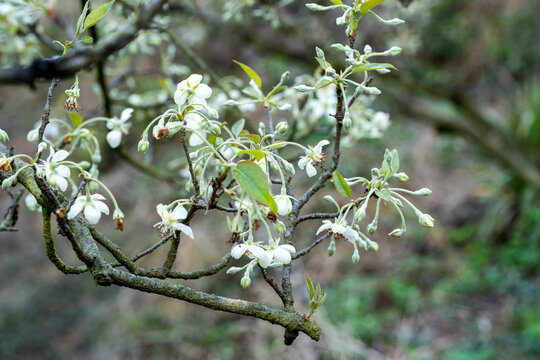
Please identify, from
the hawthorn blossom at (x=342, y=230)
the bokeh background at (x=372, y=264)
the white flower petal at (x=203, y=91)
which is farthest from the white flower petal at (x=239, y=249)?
the bokeh background at (x=372, y=264)

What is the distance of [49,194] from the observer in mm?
614

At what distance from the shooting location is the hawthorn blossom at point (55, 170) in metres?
0.63

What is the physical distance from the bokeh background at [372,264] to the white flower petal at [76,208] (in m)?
1.20

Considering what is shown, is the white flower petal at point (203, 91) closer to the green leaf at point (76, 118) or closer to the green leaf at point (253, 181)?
the green leaf at point (253, 181)

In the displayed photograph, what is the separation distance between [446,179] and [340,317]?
1.75 meters

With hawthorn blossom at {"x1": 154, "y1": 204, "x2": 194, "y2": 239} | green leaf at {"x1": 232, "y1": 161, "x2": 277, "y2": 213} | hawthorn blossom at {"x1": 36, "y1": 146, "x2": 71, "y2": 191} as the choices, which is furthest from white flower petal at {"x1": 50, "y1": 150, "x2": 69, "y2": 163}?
green leaf at {"x1": 232, "y1": 161, "x2": 277, "y2": 213}

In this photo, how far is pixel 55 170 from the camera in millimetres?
661

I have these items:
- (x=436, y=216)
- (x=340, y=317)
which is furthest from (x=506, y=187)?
(x=340, y=317)

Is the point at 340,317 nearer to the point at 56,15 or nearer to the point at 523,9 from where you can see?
the point at 56,15

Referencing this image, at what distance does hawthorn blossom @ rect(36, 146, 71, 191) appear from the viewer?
0.63 metres

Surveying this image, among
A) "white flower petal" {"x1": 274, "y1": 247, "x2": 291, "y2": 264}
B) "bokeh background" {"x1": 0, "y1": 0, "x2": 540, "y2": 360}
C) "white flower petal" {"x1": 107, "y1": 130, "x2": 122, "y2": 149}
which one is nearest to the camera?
"white flower petal" {"x1": 274, "y1": 247, "x2": 291, "y2": 264}

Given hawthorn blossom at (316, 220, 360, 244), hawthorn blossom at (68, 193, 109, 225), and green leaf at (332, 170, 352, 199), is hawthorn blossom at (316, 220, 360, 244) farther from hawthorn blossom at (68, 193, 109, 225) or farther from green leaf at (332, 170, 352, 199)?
hawthorn blossom at (68, 193, 109, 225)

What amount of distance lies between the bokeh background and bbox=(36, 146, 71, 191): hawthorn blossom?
47.0 inches

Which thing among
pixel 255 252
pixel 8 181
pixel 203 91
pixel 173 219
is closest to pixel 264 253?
pixel 255 252
